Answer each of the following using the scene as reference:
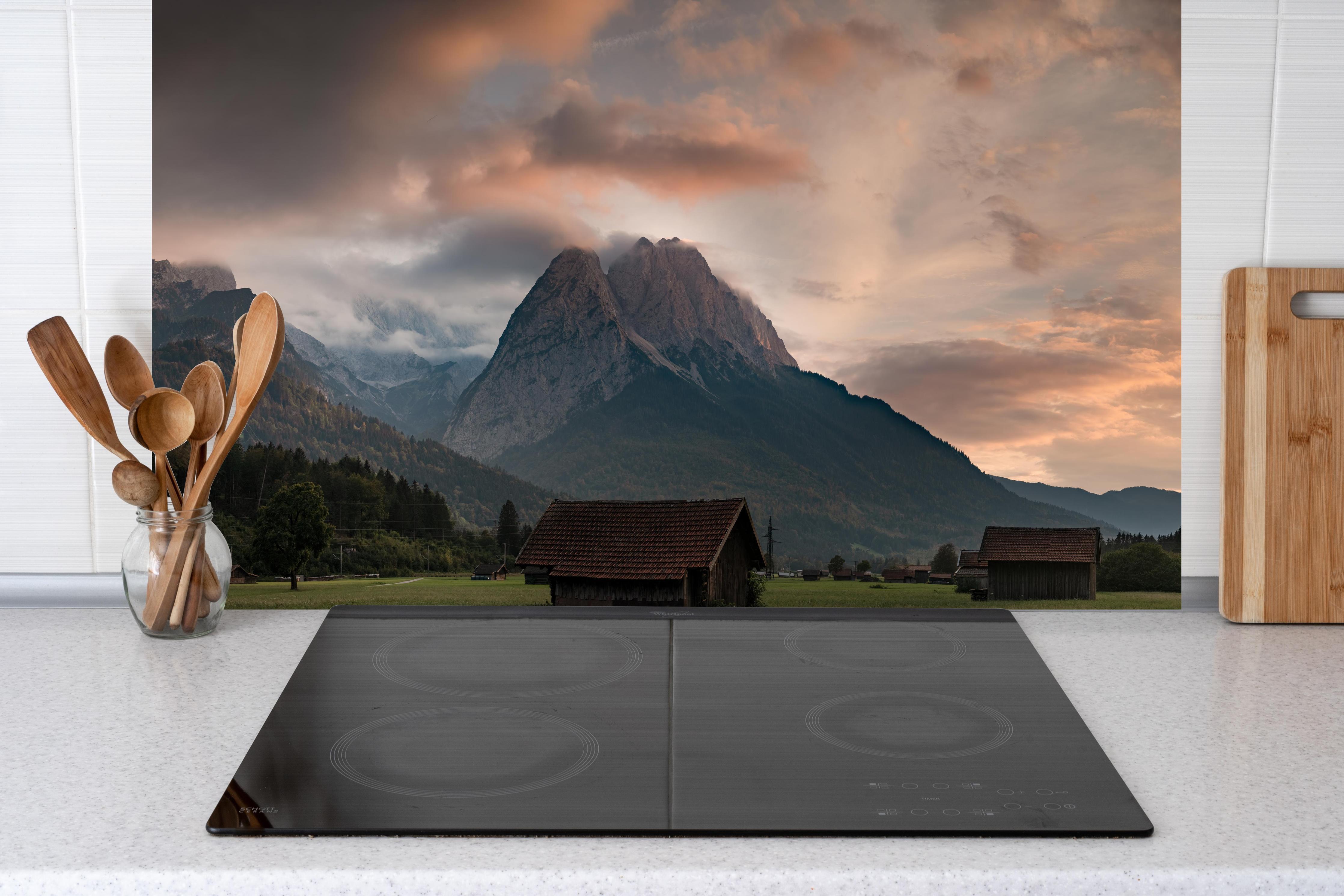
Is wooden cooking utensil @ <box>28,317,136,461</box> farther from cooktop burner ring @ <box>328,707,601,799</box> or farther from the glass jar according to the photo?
cooktop burner ring @ <box>328,707,601,799</box>

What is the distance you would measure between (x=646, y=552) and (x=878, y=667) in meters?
0.48

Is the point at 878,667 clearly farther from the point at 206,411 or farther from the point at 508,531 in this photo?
the point at 206,411

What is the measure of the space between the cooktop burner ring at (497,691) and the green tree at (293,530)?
1.35 feet

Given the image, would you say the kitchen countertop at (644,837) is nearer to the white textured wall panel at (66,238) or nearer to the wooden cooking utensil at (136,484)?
the wooden cooking utensil at (136,484)

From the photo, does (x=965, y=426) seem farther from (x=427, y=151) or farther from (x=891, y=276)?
(x=427, y=151)

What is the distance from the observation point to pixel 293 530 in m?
1.37

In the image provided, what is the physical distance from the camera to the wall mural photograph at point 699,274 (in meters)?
1.31

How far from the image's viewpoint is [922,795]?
637 mm

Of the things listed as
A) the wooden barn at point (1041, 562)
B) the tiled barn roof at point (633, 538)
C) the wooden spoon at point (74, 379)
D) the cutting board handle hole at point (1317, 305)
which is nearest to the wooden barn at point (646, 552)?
the tiled barn roof at point (633, 538)

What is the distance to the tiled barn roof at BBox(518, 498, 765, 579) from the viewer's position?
1.33 m

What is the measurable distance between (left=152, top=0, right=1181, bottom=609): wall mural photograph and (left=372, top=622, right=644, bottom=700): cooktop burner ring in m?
0.29

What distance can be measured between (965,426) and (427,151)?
978 mm

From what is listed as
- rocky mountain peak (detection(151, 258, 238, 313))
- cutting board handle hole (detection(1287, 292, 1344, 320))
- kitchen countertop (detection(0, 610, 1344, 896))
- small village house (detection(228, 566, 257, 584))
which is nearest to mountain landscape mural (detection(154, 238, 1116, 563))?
rocky mountain peak (detection(151, 258, 238, 313))

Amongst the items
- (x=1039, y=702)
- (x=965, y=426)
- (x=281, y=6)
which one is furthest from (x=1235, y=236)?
(x=281, y=6)
